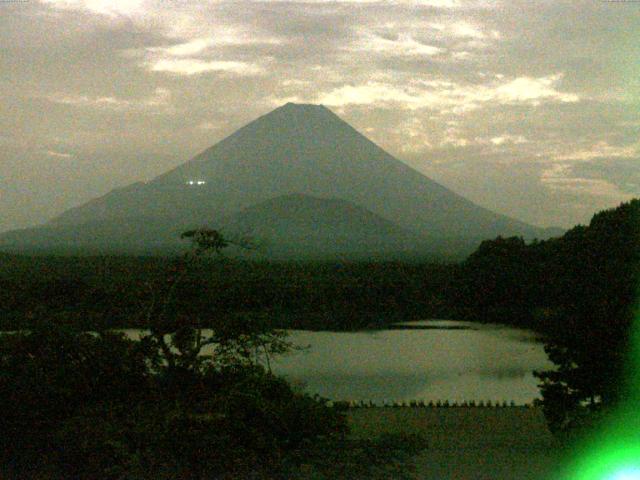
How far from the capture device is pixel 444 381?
16.8m

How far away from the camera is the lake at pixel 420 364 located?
15.3m

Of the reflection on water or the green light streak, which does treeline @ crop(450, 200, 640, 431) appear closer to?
the green light streak

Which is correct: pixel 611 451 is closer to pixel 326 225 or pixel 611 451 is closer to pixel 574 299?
pixel 574 299

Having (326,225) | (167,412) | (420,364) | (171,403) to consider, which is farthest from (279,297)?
(326,225)

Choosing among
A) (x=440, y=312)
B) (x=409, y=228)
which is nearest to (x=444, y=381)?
(x=440, y=312)

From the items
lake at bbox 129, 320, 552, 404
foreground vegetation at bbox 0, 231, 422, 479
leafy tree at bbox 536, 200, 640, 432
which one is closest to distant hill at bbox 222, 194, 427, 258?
lake at bbox 129, 320, 552, 404

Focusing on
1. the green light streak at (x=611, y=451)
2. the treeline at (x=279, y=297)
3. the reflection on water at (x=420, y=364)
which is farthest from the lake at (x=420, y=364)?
the green light streak at (x=611, y=451)

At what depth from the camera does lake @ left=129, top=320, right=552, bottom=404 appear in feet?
50.1

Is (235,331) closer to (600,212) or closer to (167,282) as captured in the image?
(167,282)

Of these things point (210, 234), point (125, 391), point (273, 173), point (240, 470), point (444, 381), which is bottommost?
point (444, 381)

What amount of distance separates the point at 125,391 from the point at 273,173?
448 ft

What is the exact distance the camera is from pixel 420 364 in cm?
1914

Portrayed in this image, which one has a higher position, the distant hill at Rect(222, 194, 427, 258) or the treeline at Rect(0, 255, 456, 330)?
the distant hill at Rect(222, 194, 427, 258)

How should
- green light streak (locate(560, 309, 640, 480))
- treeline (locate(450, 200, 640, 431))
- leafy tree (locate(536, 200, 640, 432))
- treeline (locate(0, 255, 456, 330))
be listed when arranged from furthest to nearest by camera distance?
1. treeline (locate(0, 255, 456, 330))
2. treeline (locate(450, 200, 640, 431))
3. leafy tree (locate(536, 200, 640, 432))
4. green light streak (locate(560, 309, 640, 480))
